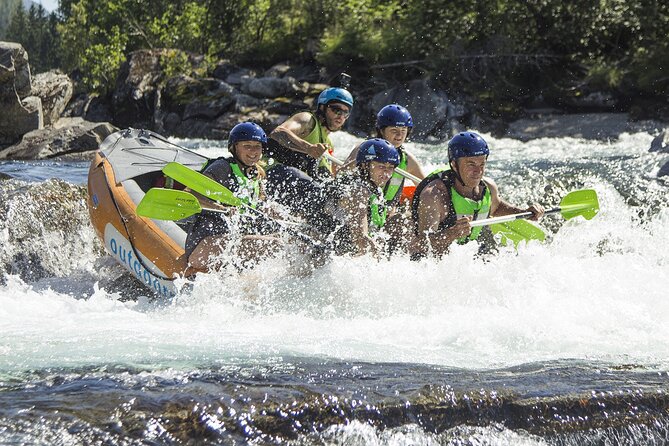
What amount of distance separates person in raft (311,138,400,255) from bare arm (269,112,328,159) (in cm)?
82

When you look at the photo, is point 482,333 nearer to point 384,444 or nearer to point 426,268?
point 426,268

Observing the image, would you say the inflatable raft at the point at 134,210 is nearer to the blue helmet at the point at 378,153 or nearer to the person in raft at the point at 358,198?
the person in raft at the point at 358,198

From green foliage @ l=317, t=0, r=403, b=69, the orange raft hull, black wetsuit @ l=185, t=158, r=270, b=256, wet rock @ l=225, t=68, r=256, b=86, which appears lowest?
the orange raft hull

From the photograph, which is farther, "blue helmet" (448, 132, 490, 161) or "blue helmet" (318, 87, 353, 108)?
"blue helmet" (318, 87, 353, 108)

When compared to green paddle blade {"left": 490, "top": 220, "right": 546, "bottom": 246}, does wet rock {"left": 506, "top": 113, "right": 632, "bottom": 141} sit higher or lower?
higher

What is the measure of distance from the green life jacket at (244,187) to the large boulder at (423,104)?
11.3 metres

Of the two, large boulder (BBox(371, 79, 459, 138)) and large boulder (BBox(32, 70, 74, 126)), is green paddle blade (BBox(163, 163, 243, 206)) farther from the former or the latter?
large boulder (BBox(32, 70, 74, 126))

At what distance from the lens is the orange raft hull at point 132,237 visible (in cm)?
596

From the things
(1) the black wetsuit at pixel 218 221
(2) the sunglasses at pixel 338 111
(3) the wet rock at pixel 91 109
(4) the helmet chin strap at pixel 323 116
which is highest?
(2) the sunglasses at pixel 338 111

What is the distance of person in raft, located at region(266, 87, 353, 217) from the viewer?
6520 millimetres

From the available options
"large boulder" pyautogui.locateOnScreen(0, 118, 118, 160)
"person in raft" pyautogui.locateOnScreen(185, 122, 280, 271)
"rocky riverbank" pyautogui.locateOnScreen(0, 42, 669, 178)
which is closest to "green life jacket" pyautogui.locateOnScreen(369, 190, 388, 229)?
"person in raft" pyautogui.locateOnScreen(185, 122, 280, 271)

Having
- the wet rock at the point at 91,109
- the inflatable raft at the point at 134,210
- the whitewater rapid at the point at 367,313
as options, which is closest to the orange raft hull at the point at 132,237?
the inflatable raft at the point at 134,210

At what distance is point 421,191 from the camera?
227 inches

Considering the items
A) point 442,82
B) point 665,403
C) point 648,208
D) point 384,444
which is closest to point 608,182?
point 648,208
